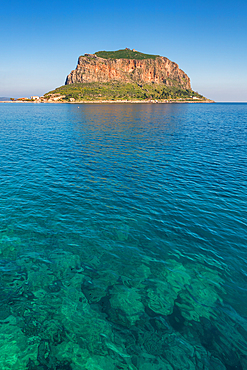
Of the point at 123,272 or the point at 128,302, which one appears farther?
the point at 123,272

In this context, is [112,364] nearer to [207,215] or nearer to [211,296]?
[211,296]

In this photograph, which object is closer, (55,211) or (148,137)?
(55,211)

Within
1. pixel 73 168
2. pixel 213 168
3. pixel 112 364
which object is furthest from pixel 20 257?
pixel 213 168

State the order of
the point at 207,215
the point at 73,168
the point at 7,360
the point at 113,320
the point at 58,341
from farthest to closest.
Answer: the point at 73,168 < the point at 207,215 < the point at 113,320 < the point at 58,341 < the point at 7,360

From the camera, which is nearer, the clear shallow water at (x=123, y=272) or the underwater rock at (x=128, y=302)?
the clear shallow water at (x=123, y=272)

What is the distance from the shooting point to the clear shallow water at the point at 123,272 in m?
10.1

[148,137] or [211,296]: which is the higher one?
[148,137]

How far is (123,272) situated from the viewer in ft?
48.8

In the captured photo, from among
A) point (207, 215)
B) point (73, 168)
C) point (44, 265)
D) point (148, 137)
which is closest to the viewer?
point (44, 265)

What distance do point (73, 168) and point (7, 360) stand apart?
30.4 metres

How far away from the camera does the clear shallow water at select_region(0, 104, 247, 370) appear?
10.1 meters

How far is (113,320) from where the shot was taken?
11.5 m

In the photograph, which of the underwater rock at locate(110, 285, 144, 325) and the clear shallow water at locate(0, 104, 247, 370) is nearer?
the clear shallow water at locate(0, 104, 247, 370)

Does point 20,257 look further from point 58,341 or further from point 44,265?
point 58,341
